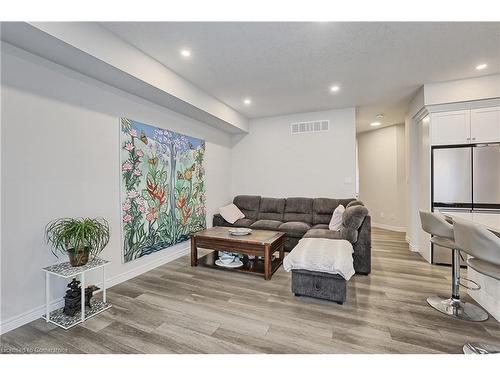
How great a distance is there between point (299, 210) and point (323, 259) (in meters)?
2.35

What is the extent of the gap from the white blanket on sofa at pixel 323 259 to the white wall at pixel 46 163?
7.28 feet

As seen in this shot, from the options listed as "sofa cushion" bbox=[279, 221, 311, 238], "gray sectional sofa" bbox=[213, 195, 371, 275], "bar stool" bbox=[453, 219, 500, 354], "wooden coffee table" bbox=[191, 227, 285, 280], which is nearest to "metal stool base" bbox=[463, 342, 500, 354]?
"bar stool" bbox=[453, 219, 500, 354]

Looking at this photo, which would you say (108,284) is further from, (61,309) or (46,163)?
(46,163)

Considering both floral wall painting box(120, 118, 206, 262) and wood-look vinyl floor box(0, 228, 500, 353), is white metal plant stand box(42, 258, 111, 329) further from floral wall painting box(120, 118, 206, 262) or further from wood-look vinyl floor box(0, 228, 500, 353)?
floral wall painting box(120, 118, 206, 262)

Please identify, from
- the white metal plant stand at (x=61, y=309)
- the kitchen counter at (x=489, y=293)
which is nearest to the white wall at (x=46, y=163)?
the white metal plant stand at (x=61, y=309)

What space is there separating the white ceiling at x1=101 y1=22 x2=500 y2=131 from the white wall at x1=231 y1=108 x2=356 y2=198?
942mm

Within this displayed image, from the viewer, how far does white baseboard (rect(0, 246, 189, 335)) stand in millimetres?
1973

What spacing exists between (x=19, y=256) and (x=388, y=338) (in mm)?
3216

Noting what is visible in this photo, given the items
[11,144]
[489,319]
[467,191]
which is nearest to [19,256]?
[11,144]

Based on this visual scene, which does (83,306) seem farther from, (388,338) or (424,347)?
(424,347)

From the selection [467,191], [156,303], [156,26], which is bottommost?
[156,303]

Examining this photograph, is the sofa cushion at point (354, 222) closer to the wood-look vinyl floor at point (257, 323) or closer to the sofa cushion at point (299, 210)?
the wood-look vinyl floor at point (257, 323)

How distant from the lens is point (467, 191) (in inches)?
131

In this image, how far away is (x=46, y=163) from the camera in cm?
223
